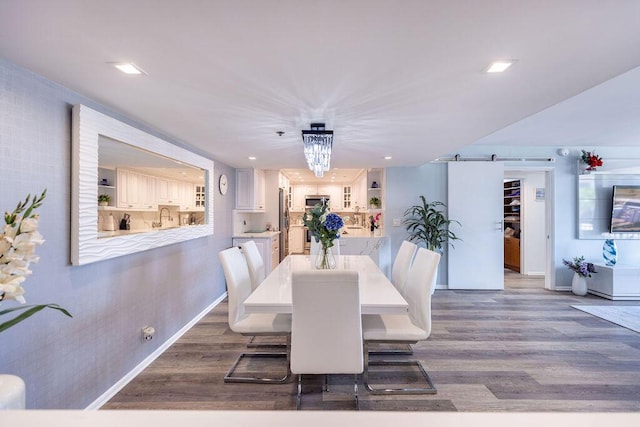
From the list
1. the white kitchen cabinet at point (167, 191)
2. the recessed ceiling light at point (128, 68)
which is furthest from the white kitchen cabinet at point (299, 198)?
the recessed ceiling light at point (128, 68)

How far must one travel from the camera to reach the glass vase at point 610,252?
4.51m

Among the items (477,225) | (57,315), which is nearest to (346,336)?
(57,315)

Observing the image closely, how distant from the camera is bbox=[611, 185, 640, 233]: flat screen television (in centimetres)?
466

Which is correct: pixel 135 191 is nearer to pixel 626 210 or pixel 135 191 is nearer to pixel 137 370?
pixel 137 370

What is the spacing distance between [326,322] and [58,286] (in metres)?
1.61

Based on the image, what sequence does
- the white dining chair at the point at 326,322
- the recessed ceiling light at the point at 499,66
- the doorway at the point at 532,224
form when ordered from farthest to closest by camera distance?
the doorway at the point at 532,224
the white dining chair at the point at 326,322
the recessed ceiling light at the point at 499,66

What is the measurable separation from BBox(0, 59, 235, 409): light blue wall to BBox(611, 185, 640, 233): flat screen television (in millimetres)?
6573

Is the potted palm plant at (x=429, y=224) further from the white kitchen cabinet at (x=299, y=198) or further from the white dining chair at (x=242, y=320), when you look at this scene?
the white kitchen cabinet at (x=299, y=198)

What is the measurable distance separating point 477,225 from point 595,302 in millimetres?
1876

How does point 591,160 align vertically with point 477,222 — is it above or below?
above

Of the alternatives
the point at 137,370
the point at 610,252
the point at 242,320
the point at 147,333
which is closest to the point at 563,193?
the point at 610,252

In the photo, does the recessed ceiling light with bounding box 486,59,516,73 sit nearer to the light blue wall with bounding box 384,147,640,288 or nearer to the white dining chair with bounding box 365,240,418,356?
the white dining chair with bounding box 365,240,418,356

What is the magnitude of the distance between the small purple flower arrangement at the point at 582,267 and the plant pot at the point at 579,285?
0.07m

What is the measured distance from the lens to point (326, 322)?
1809 millimetres
